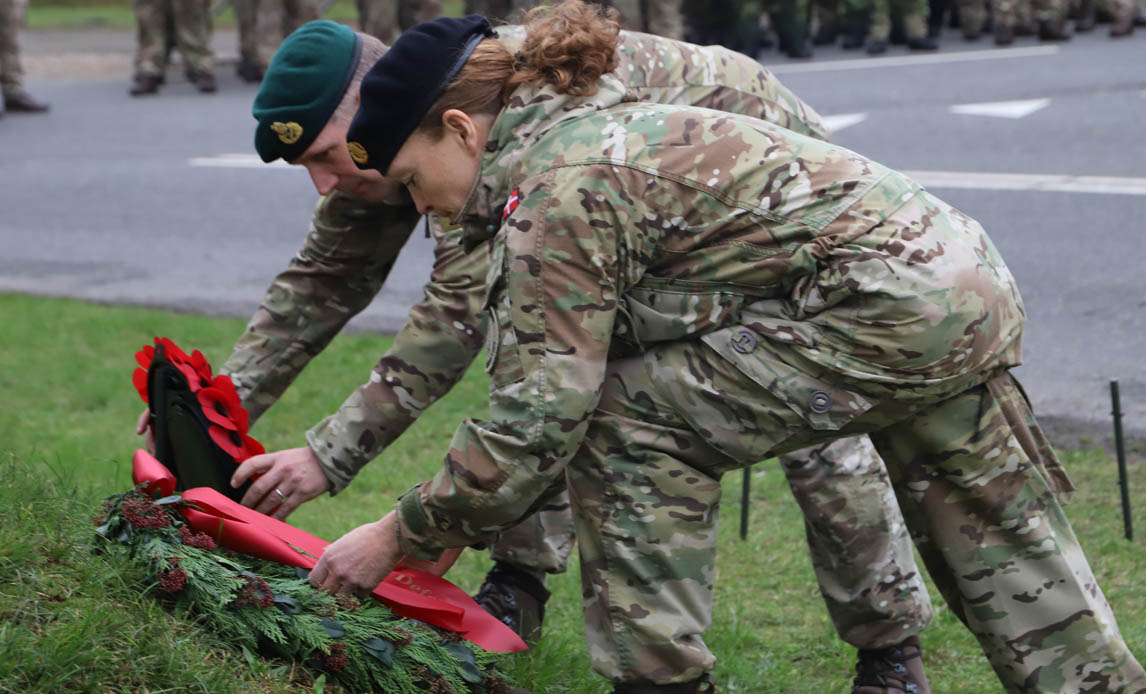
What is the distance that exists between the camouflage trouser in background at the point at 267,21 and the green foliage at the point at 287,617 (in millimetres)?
12193

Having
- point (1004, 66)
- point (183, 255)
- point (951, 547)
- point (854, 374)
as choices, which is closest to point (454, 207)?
point (854, 374)

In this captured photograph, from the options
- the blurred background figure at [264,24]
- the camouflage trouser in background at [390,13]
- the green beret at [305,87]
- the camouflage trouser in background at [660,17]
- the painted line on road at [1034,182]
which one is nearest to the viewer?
the green beret at [305,87]

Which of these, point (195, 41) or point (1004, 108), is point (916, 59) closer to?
point (1004, 108)

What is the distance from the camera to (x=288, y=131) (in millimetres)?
3066

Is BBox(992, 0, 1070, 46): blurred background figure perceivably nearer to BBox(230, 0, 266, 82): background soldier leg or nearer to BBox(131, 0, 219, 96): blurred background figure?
BBox(230, 0, 266, 82): background soldier leg

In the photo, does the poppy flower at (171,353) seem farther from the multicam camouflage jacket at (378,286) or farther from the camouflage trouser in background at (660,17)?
the camouflage trouser in background at (660,17)

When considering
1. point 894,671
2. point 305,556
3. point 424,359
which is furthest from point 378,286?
point 894,671

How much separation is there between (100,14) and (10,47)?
1258 cm

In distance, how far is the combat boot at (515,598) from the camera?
3.51 m

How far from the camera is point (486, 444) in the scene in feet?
7.93

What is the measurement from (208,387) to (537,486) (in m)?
1.04

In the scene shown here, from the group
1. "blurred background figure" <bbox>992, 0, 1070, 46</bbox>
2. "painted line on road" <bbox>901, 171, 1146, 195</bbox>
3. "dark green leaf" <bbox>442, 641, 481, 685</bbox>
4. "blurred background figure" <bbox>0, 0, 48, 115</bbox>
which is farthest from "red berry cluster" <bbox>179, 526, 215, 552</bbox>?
"blurred background figure" <bbox>992, 0, 1070, 46</bbox>

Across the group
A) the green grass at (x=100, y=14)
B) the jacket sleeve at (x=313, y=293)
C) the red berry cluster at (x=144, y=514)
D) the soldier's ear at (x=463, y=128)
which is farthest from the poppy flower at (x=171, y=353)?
the green grass at (x=100, y=14)

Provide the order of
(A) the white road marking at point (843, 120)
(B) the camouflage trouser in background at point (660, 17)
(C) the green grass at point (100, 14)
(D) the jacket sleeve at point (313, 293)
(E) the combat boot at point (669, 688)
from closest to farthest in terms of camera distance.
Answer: (E) the combat boot at point (669, 688), (D) the jacket sleeve at point (313, 293), (A) the white road marking at point (843, 120), (B) the camouflage trouser in background at point (660, 17), (C) the green grass at point (100, 14)
